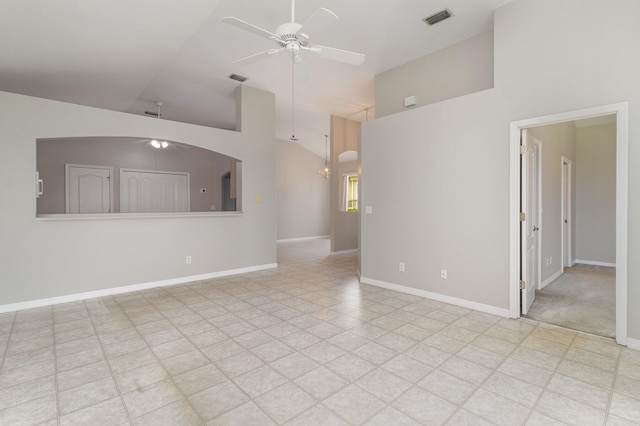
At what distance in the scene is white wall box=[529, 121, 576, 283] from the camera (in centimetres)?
452

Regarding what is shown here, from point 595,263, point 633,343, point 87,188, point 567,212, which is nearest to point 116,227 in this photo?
point 87,188

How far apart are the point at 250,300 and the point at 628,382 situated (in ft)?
11.8

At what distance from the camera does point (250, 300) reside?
4.00 metres

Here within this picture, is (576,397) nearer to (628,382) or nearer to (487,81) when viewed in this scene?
(628,382)

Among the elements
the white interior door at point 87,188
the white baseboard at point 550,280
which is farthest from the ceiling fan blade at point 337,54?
the white interior door at point 87,188

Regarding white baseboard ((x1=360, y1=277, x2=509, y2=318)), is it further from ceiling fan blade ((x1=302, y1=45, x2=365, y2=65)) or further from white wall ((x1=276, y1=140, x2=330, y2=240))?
white wall ((x1=276, y1=140, x2=330, y2=240))

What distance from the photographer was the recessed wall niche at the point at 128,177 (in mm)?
6387

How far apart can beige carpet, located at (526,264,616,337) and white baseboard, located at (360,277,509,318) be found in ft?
1.06

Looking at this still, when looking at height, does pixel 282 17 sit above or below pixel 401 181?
above

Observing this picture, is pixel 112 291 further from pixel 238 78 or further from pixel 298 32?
pixel 298 32

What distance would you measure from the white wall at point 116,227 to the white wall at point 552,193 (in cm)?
449

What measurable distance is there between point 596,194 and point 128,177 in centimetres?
1038

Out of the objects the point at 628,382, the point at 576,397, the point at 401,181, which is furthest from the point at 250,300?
the point at 628,382

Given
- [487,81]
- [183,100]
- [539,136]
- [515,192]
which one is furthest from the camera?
[183,100]
